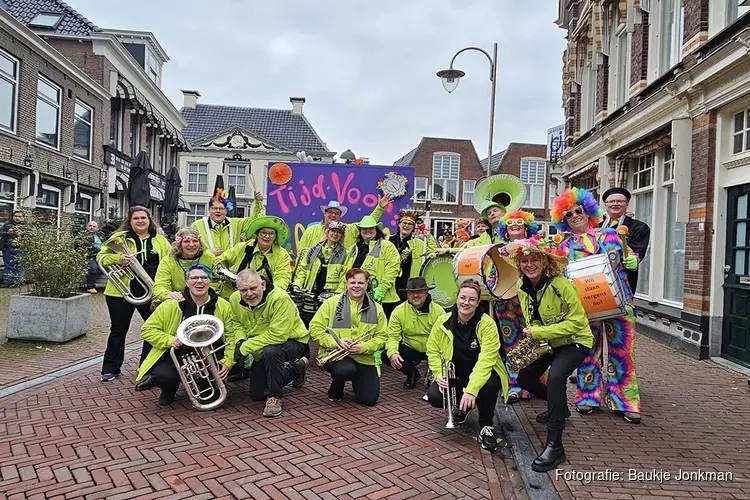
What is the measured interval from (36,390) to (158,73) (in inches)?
1002

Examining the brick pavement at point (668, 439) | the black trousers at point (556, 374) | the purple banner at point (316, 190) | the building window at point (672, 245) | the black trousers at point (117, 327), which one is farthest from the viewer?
the building window at point (672, 245)

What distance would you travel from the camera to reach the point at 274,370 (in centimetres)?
471

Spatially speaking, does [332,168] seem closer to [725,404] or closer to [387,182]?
[387,182]

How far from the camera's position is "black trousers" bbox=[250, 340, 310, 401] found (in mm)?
4707

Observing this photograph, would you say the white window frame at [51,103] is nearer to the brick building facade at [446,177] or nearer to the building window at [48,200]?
the building window at [48,200]

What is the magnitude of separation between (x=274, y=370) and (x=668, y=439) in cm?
325

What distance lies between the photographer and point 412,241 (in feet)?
22.5

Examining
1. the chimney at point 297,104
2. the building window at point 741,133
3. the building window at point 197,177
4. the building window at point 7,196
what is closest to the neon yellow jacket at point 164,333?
the building window at point 741,133

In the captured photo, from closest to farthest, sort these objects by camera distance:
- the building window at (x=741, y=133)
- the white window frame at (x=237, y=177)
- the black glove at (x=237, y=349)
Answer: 1. the black glove at (x=237, y=349)
2. the building window at (x=741, y=133)
3. the white window frame at (x=237, y=177)

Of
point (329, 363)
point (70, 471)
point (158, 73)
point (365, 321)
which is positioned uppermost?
point (158, 73)

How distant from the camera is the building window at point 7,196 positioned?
43.8 feet

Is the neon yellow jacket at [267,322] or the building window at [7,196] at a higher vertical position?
the building window at [7,196]

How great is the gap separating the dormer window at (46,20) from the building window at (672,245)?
1965 cm

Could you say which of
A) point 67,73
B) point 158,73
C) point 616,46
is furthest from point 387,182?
point 158,73
